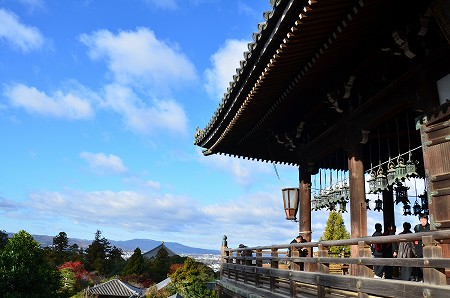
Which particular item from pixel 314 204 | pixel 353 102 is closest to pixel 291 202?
pixel 314 204

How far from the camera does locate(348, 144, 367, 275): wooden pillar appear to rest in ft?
28.7

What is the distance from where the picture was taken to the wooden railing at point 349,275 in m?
4.28

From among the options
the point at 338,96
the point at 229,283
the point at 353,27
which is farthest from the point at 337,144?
the point at 229,283

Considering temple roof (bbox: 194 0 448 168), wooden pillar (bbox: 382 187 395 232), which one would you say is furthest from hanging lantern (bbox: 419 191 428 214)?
temple roof (bbox: 194 0 448 168)

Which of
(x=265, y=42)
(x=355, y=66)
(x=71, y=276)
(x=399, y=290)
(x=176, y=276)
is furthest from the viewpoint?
(x=71, y=276)

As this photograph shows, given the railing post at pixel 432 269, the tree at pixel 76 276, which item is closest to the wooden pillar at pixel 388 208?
the railing post at pixel 432 269

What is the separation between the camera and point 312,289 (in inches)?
301

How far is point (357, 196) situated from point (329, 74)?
107 inches

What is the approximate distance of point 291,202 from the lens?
12.2 meters

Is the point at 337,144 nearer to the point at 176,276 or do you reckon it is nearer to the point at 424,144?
the point at 424,144

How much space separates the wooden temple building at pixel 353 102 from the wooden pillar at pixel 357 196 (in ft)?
0.07

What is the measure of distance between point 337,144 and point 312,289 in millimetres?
3792

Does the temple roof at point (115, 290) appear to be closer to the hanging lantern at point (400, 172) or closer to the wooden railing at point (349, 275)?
the wooden railing at point (349, 275)

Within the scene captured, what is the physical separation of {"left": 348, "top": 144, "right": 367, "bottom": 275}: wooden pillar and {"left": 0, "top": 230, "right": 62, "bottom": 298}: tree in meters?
16.7
